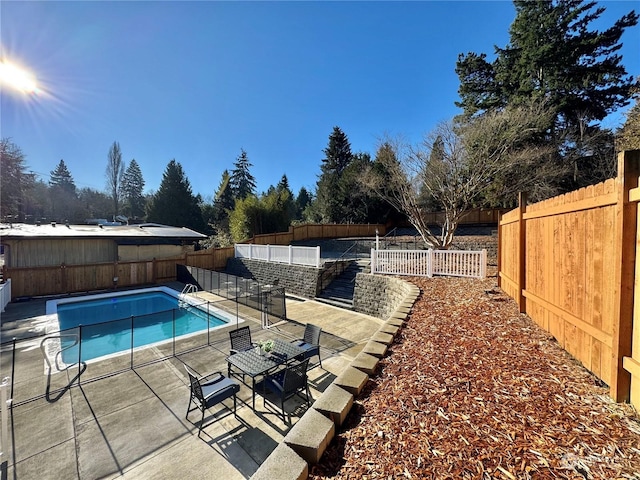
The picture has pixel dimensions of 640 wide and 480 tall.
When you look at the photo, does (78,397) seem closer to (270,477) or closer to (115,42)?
(270,477)

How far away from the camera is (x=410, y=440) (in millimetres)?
2033

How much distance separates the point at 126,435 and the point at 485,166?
13876 millimetres

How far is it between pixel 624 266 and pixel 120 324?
8.80m

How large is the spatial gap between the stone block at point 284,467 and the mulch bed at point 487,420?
0.34 feet

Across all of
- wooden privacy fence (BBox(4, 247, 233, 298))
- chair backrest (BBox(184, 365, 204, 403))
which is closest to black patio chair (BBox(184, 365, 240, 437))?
chair backrest (BBox(184, 365, 204, 403))

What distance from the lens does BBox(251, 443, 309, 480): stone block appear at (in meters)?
1.80

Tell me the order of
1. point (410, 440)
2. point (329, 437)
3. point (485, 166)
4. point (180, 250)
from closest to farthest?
point (410, 440) < point (329, 437) < point (485, 166) < point (180, 250)

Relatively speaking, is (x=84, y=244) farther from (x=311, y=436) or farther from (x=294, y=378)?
(x=311, y=436)

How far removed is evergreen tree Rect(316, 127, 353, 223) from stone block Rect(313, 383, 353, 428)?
80.6 ft

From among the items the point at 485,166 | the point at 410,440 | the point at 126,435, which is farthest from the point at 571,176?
the point at 126,435

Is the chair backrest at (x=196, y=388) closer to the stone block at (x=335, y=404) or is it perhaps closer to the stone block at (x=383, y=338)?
the stone block at (x=335, y=404)

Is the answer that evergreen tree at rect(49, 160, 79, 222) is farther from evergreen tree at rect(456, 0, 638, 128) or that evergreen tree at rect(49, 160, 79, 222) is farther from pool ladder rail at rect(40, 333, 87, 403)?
evergreen tree at rect(456, 0, 638, 128)

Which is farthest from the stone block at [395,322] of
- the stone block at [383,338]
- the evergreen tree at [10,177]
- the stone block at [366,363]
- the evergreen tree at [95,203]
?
the evergreen tree at [95,203]

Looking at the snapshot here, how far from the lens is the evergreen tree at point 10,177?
1848cm
